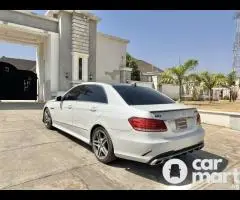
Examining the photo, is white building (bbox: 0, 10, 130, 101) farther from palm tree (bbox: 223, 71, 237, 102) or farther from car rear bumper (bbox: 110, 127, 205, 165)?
palm tree (bbox: 223, 71, 237, 102)

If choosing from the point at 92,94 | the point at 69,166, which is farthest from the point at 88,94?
the point at 69,166

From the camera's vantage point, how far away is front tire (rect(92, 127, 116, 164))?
13.1ft

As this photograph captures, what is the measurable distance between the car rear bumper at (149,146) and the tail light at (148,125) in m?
0.12

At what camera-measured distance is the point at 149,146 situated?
3.39 m

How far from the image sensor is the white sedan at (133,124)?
3.46m

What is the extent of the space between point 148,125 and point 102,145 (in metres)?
1.19

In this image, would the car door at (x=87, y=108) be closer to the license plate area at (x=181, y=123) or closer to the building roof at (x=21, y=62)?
the license plate area at (x=181, y=123)

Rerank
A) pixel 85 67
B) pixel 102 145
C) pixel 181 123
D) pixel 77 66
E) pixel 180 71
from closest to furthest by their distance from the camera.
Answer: pixel 181 123 < pixel 102 145 < pixel 77 66 < pixel 85 67 < pixel 180 71

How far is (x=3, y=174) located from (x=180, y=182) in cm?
282

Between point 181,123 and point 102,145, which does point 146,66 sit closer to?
point 102,145

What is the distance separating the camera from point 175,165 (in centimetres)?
412
